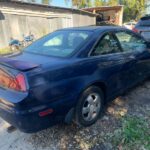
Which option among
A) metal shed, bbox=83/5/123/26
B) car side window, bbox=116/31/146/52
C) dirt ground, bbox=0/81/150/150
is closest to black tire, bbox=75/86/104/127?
dirt ground, bbox=0/81/150/150

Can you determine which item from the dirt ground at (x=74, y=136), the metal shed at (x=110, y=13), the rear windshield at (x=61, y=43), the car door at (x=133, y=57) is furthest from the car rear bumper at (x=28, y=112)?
the metal shed at (x=110, y=13)

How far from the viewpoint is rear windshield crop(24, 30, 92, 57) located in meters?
3.03

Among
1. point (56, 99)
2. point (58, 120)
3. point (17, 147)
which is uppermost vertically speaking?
point (56, 99)

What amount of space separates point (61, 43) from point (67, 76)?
3.25 ft

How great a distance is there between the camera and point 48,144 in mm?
2795

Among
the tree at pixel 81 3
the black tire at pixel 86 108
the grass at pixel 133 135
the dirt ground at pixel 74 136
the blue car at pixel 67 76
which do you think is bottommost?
the dirt ground at pixel 74 136

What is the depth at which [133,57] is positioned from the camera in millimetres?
Result: 3812

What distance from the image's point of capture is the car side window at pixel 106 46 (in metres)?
3.11

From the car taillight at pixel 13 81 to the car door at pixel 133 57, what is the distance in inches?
79.0

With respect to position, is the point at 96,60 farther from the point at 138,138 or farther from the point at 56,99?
the point at 138,138

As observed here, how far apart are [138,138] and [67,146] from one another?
3.24 feet

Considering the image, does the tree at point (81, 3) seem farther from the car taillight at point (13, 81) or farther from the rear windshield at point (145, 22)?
the car taillight at point (13, 81)

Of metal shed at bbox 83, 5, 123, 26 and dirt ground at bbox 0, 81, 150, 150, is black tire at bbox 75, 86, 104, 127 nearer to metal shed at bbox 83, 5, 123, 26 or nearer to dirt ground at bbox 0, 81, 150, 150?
dirt ground at bbox 0, 81, 150, 150

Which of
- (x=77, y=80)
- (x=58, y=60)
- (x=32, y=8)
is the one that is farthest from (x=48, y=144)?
(x=32, y=8)
